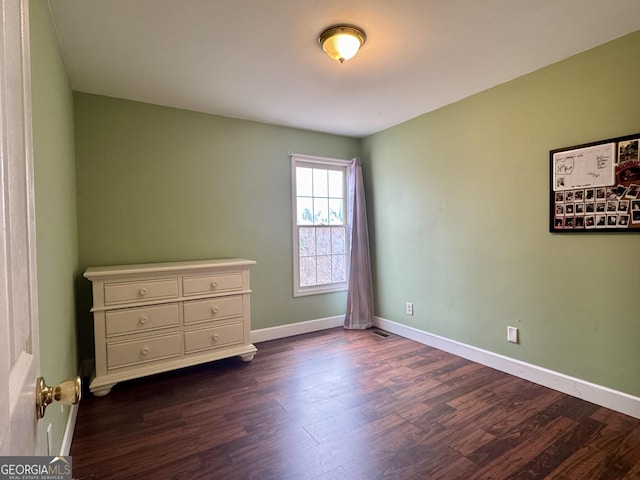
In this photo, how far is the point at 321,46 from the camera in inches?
84.0

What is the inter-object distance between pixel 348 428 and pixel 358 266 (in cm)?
217

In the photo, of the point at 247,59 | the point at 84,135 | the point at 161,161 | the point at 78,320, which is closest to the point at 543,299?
the point at 247,59

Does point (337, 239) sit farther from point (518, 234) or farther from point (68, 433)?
point (68, 433)

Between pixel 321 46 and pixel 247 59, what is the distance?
0.53m

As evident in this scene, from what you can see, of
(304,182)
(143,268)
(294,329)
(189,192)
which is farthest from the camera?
(304,182)

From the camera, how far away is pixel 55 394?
2.14ft

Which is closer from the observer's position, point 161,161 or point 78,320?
point 78,320

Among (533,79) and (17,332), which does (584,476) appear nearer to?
(17,332)

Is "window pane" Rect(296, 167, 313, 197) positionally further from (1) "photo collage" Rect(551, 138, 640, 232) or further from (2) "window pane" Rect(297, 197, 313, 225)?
(1) "photo collage" Rect(551, 138, 640, 232)

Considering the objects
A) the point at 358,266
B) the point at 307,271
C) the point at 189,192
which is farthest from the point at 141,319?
the point at 358,266

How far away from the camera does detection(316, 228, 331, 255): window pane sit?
13.3 ft

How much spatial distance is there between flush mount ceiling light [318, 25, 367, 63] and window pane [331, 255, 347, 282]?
8.25ft

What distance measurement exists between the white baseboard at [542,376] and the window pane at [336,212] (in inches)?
60.9

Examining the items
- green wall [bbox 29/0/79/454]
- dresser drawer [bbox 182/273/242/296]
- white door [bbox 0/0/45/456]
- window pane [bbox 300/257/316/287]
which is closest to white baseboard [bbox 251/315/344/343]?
window pane [bbox 300/257/316/287]
